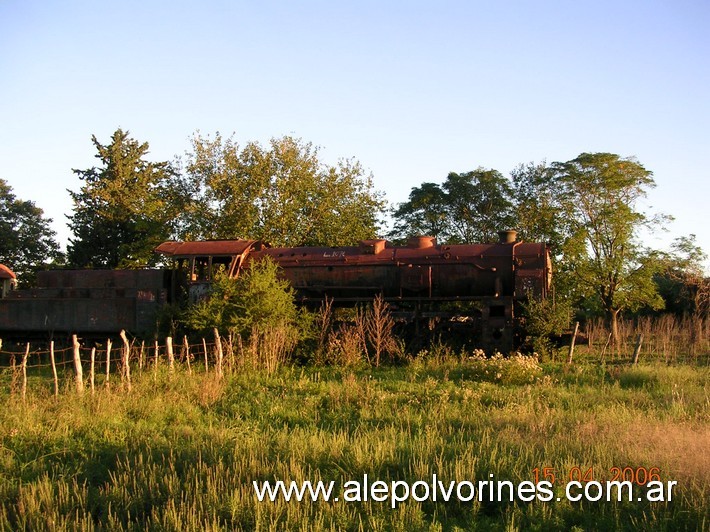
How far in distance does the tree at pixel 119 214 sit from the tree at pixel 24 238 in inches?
245

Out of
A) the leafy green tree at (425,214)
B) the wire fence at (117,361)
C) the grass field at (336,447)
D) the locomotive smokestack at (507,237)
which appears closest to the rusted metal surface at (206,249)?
the wire fence at (117,361)

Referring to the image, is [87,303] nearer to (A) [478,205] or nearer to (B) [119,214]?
(B) [119,214]

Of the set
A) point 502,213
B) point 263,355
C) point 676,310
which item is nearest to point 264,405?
point 263,355

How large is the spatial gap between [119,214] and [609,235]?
2335 centimetres

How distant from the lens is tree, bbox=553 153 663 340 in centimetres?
2838

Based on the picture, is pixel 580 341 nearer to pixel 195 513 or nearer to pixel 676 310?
pixel 195 513

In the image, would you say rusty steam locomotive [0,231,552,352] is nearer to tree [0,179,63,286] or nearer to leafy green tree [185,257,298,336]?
leafy green tree [185,257,298,336]

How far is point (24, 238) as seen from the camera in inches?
1527

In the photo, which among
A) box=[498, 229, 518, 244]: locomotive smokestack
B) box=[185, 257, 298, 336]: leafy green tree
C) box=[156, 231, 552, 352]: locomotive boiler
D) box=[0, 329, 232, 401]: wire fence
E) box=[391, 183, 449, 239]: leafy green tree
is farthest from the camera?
box=[391, 183, 449, 239]: leafy green tree

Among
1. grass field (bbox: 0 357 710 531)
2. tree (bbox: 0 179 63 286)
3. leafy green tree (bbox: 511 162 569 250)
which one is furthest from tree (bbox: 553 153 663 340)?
tree (bbox: 0 179 63 286)

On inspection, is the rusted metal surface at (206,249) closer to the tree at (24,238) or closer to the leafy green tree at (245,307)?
the leafy green tree at (245,307)

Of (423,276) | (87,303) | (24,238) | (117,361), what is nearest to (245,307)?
(117,361)

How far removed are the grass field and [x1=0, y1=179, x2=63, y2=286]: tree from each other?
2928cm

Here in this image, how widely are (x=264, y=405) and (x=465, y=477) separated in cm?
556
